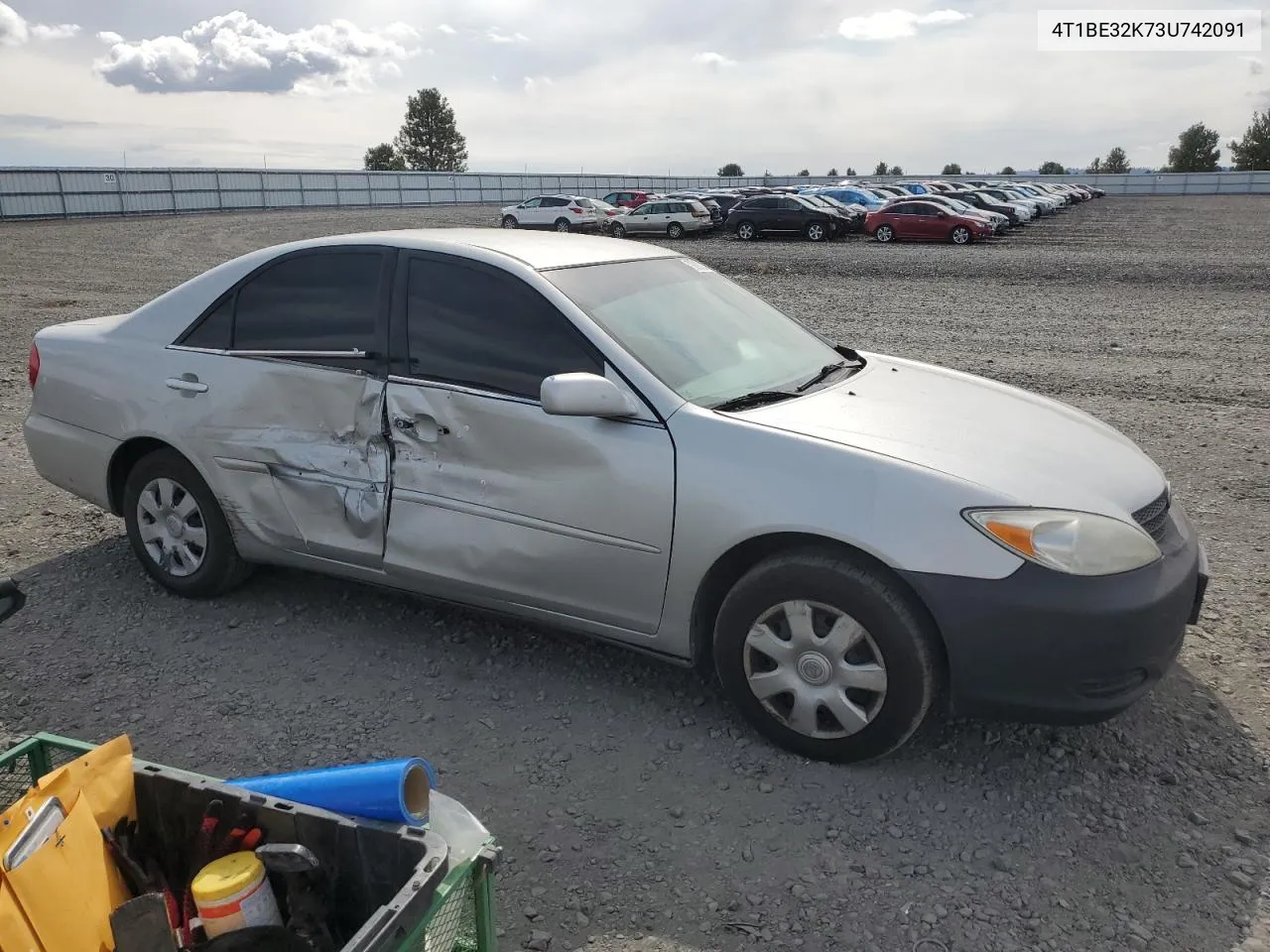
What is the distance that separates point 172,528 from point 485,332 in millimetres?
1857

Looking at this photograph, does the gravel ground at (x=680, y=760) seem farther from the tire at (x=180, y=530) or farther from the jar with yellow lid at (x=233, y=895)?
the jar with yellow lid at (x=233, y=895)

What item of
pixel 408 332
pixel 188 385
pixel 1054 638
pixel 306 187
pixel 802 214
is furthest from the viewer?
pixel 306 187

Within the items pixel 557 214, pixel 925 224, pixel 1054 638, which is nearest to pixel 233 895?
pixel 1054 638

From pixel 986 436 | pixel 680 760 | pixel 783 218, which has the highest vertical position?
pixel 986 436

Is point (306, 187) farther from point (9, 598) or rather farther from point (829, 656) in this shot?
point (9, 598)

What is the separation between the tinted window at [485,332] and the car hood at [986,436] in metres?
0.76

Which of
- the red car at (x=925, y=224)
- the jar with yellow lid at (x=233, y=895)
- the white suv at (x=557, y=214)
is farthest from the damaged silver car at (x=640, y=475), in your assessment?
the white suv at (x=557, y=214)


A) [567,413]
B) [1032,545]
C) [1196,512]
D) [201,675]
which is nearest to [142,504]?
[201,675]

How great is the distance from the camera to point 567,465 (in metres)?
3.50

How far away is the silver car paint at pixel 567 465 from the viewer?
3.12m

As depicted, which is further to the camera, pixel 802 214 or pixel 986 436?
pixel 802 214

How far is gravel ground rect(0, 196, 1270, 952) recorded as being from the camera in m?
2.69

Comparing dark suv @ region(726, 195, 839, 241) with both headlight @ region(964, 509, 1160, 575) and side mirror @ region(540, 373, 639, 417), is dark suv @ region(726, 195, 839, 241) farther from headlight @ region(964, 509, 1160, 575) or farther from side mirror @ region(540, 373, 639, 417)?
headlight @ region(964, 509, 1160, 575)

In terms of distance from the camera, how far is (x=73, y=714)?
12.1 ft
